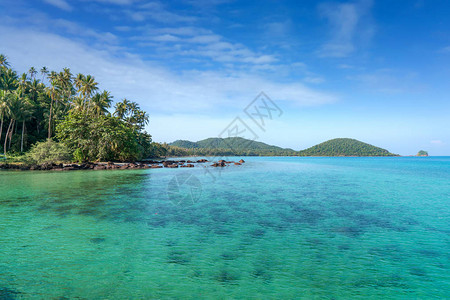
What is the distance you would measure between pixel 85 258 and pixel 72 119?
5563 centimetres

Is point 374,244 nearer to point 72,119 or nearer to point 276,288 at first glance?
point 276,288

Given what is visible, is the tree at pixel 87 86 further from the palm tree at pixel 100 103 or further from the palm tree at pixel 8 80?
the palm tree at pixel 8 80

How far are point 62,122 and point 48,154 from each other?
370 inches

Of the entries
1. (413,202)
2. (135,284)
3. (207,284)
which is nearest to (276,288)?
(207,284)

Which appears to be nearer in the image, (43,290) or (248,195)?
(43,290)

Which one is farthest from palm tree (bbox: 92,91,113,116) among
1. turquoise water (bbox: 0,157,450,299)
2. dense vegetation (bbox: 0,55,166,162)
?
turquoise water (bbox: 0,157,450,299)

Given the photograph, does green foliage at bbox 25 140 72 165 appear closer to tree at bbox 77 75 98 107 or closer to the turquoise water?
tree at bbox 77 75 98 107

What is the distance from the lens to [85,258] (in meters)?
8.98

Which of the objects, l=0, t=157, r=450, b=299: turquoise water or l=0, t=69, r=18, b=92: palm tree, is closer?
l=0, t=157, r=450, b=299: turquoise water

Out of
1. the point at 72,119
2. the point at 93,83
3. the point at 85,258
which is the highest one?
the point at 93,83

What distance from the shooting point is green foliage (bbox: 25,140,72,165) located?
49.7 meters

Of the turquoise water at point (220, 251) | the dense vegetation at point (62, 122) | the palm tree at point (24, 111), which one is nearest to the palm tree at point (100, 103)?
the dense vegetation at point (62, 122)

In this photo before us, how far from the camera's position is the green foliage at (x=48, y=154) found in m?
49.7

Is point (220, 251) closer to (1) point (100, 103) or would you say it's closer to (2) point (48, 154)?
(2) point (48, 154)
